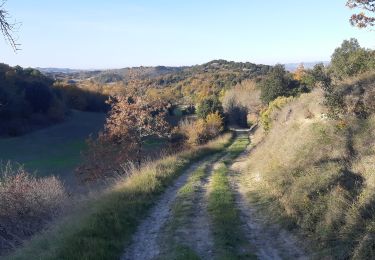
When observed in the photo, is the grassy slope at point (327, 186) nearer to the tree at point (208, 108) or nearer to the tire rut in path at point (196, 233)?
the tire rut in path at point (196, 233)

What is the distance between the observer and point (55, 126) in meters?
68.6

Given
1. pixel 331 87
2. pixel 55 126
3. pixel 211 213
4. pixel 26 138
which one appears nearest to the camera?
pixel 211 213

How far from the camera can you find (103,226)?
10.6m

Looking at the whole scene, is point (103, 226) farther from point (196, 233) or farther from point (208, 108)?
point (208, 108)

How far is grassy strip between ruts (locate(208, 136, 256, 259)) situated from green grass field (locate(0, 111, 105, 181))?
18.8m

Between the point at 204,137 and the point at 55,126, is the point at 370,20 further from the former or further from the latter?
the point at 55,126

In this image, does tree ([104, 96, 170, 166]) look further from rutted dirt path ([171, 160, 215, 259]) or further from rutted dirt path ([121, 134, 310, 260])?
rutted dirt path ([171, 160, 215, 259])

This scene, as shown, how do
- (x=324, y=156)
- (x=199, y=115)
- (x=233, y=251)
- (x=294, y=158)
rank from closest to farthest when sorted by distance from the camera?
(x=233, y=251) → (x=324, y=156) → (x=294, y=158) → (x=199, y=115)

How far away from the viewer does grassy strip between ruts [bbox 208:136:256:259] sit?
9.20m

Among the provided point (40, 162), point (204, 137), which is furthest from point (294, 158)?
point (40, 162)

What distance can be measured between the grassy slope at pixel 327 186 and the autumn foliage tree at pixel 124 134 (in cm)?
790

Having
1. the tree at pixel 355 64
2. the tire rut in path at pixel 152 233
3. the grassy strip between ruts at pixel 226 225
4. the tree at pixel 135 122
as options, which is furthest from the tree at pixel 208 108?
the tire rut in path at pixel 152 233

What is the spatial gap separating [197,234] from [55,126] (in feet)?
203

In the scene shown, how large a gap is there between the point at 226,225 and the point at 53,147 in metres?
48.1
